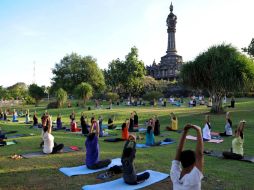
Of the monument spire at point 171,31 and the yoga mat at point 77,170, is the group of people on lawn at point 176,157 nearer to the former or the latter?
the yoga mat at point 77,170

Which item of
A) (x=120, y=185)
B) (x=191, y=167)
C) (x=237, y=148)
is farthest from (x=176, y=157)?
(x=237, y=148)

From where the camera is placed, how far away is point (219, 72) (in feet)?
101

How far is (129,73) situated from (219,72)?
1685 inches

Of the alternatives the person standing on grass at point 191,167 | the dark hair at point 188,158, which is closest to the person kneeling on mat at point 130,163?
the person standing on grass at point 191,167

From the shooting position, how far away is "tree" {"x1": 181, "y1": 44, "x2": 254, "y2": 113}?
99.4 ft

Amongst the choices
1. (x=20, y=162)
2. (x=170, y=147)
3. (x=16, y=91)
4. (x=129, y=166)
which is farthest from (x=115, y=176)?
(x=16, y=91)

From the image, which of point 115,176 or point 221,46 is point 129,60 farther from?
point 115,176

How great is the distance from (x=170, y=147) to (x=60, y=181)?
25.9 feet

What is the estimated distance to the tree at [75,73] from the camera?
7062cm

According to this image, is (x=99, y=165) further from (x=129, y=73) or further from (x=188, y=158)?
(x=129, y=73)

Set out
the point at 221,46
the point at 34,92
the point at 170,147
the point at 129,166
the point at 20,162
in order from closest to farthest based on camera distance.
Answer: the point at 129,166, the point at 20,162, the point at 170,147, the point at 221,46, the point at 34,92

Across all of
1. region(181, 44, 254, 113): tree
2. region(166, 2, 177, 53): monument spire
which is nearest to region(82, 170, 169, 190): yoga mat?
region(181, 44, 254, 113): tree

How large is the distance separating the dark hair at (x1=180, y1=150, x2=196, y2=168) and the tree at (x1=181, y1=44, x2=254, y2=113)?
26.8 metres

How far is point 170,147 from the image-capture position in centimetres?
1591
